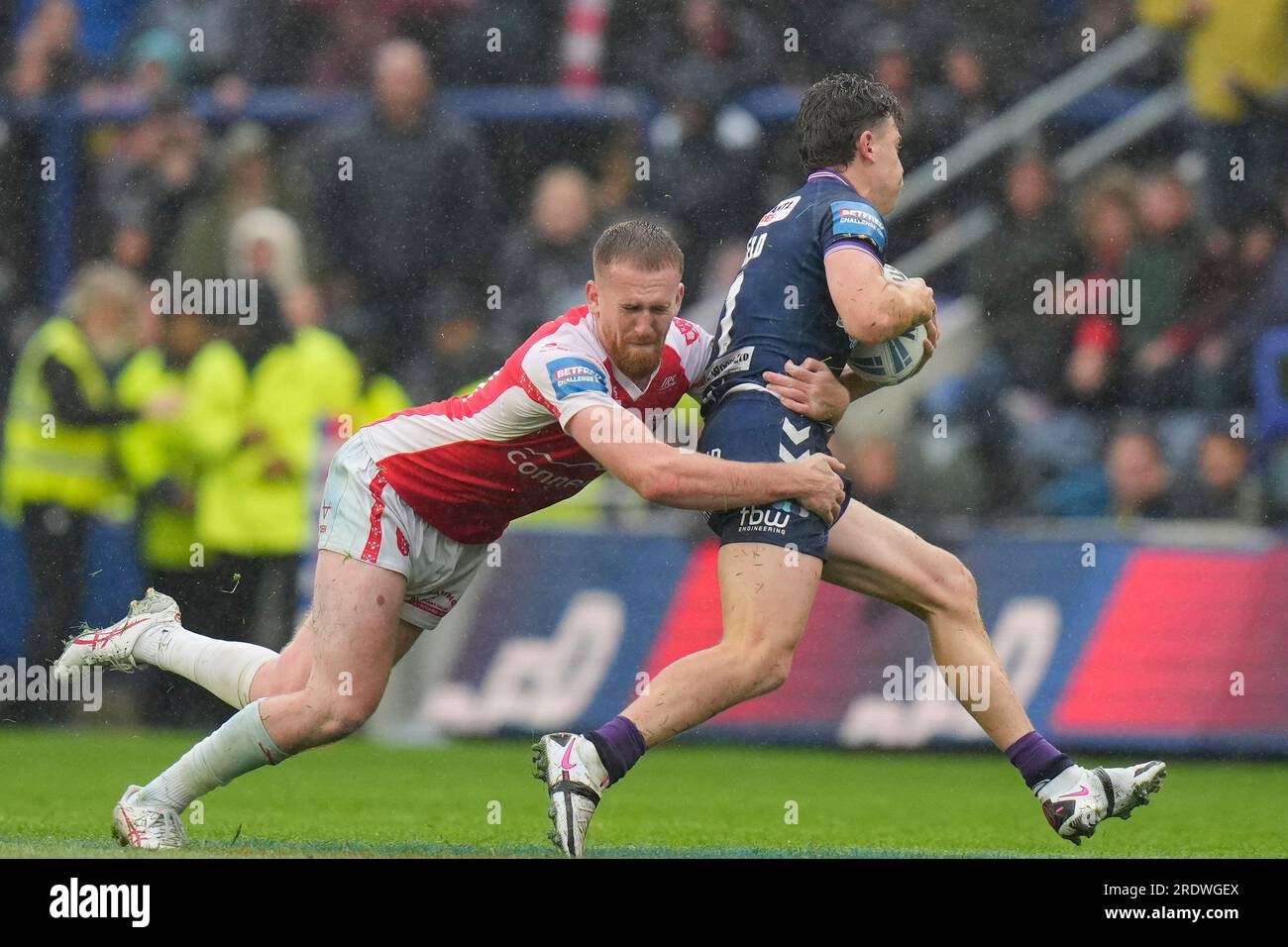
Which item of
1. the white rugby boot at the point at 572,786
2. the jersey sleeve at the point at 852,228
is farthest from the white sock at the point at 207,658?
the jersey sleeve at the point at 852,228

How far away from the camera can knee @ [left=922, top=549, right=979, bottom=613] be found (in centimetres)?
A: 594

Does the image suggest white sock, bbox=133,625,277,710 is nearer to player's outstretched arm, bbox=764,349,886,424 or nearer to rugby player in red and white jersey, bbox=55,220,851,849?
rugby player in red and white jersey, bbox=55,220,851,849

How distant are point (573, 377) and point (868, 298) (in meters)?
0.82

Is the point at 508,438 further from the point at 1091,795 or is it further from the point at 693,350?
the point at 1091,795

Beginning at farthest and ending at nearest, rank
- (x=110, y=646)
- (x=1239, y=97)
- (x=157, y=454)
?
(x=1239, y=97) < (x=157, y=454) < (x=110, y=646)

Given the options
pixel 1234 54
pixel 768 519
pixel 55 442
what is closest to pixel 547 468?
pixel 768 519

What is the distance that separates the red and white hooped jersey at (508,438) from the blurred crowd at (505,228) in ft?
13.8

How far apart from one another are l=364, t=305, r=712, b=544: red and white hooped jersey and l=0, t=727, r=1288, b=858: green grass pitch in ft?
3.37

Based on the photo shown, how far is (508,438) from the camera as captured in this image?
18.9 feet

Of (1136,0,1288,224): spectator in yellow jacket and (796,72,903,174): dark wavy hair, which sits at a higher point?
(1136,0,1288,224): spectator in yellow jacket

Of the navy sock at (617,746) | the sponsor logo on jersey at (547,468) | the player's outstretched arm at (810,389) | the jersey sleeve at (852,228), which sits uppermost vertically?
the jersey sleeve at (852,228)

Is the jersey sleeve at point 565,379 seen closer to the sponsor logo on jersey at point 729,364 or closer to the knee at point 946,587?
the sponsor logo on jersey at point 729,364

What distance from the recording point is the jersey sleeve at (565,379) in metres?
5.45

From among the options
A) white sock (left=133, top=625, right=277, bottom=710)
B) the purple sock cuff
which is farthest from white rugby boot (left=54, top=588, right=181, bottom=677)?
the purple sock cuff
